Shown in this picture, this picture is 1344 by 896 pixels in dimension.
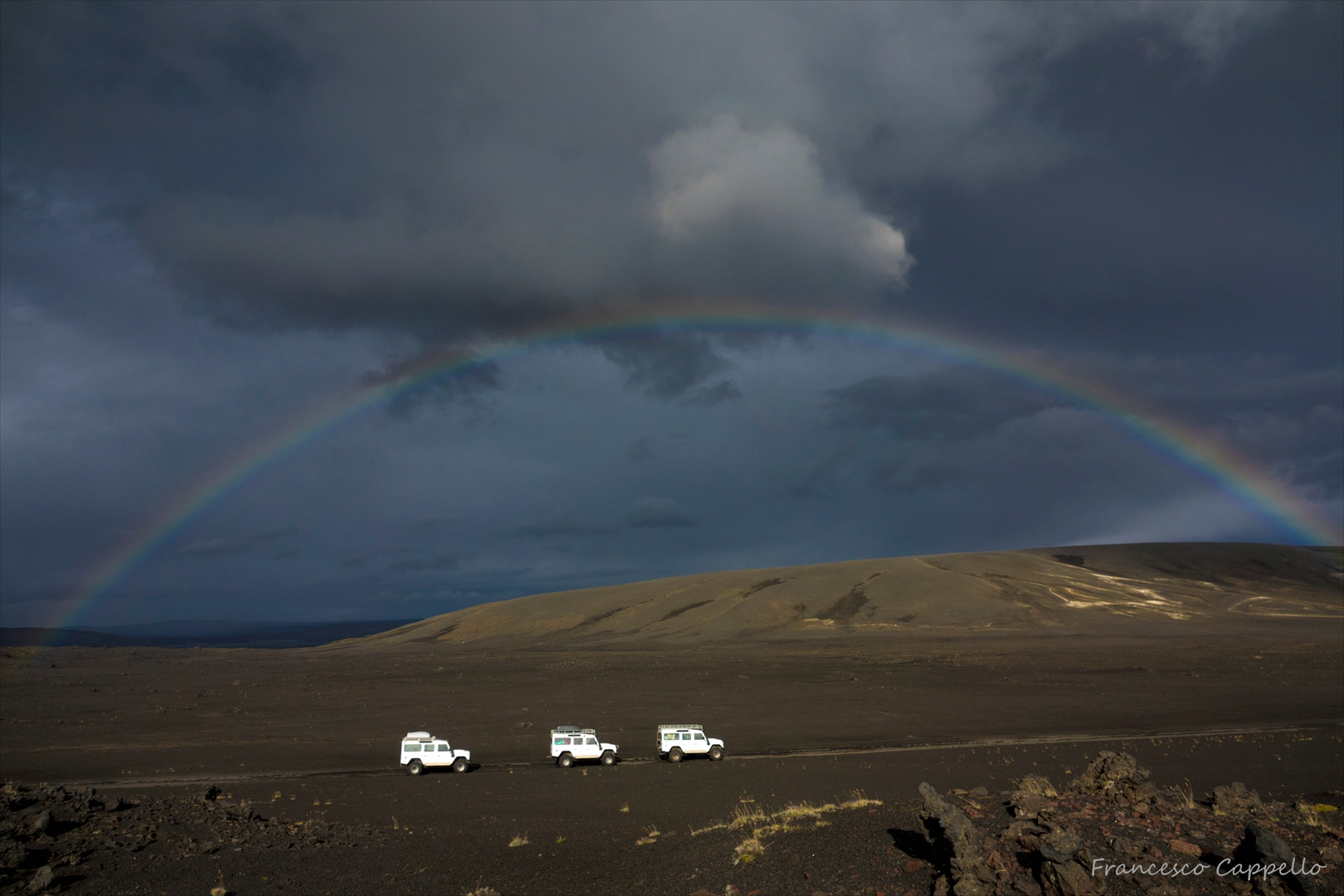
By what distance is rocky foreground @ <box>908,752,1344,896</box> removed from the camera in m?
9.83

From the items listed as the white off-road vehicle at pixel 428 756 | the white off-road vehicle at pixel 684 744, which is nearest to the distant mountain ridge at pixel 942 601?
the white off-road vehicle at pixel 684 744

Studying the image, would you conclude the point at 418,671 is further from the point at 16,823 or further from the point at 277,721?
the point at 16,823

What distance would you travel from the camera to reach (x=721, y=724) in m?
40.8

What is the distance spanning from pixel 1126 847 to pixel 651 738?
2927 cm

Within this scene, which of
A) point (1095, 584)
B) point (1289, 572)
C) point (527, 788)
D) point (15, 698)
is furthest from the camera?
point (1289, 572)

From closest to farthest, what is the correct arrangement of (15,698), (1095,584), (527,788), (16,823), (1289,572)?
(16,823) → (527,788) → (15,698) → (1095,584) → (1289,572)

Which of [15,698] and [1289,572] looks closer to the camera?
[15,698]

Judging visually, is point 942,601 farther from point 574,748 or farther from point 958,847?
point 958,847

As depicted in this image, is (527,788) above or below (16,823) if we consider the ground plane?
below

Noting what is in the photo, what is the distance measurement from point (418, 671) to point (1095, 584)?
3996 inches

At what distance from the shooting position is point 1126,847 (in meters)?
10.8

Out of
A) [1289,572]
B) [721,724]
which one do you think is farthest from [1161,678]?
[1289,572]

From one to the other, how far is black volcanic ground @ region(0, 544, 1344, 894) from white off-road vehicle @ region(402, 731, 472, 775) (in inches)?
49.1

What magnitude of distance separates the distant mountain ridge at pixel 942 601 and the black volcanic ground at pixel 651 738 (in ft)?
3.41
